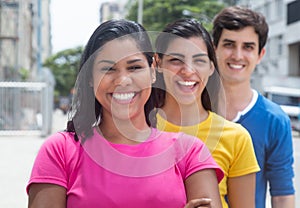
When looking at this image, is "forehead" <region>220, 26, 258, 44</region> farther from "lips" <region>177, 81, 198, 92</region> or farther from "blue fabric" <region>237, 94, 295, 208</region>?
"lips" <region>177, 81, 198, 92</region>

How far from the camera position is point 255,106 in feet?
8.29

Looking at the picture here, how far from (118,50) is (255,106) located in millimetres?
1028

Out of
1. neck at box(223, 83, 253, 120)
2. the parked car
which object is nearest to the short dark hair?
neck at box(223, 83, 253, 120)

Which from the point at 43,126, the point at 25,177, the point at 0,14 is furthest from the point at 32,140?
the point at 0,14

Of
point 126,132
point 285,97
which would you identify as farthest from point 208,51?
point 285,97

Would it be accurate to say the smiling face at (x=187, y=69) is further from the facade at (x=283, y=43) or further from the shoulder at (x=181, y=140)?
→ the facade at (x=283, y=43)

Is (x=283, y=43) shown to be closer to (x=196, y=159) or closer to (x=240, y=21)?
(x=240, y=21)

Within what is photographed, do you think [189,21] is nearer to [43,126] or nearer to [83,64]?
[83,64]

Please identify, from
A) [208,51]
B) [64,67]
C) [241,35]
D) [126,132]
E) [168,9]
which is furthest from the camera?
[64,67]

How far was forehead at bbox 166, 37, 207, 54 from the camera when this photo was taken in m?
1.94

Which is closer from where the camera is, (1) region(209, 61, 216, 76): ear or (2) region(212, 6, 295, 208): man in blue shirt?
(1) region(209, 61, 216, 76): ear

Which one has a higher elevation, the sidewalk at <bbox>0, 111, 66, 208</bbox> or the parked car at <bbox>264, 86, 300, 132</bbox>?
the parked car at <bbox>264, 86, 300, 132</bbox>

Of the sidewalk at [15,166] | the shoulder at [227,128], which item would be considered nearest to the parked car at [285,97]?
the sidewalk at [15,166]

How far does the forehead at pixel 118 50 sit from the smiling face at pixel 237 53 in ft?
3.26
